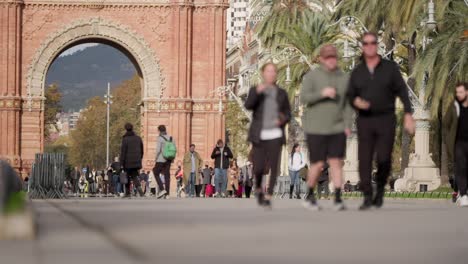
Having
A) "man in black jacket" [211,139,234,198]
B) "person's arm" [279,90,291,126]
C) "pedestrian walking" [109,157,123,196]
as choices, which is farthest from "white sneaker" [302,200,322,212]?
"pedestrian walking" [109,157,123,196]

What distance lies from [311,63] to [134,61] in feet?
36.4

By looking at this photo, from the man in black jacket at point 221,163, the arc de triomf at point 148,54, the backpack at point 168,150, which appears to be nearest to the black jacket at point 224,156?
the man in black jacket at point 221,163

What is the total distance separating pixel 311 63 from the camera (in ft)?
206

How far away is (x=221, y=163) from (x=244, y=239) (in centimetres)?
3189

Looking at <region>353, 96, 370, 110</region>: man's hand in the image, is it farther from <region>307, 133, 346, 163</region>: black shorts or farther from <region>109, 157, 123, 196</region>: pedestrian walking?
<region>109, 157, 123, 196</region>: pedestrian walking

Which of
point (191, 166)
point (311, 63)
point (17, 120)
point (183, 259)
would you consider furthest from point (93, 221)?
point (17, 120)

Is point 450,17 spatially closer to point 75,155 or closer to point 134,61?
point 134,61

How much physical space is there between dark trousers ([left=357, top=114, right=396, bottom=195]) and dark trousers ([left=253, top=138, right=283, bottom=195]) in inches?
57.0

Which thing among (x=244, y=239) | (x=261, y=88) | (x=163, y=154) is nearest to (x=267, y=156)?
(x=261, y=88)

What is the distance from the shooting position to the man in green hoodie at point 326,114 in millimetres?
18609

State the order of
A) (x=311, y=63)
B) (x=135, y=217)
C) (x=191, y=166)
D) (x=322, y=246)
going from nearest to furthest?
(x=322, y=246) → (x=135, y=217) → (x=191, y=166) → (x=311, y=63)

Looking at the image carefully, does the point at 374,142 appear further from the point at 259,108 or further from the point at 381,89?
the point at 259,108

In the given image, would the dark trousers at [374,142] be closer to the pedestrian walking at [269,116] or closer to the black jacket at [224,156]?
the pedestrian walking at [269,116]

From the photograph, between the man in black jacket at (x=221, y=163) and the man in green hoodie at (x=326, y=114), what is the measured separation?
24.4 m
